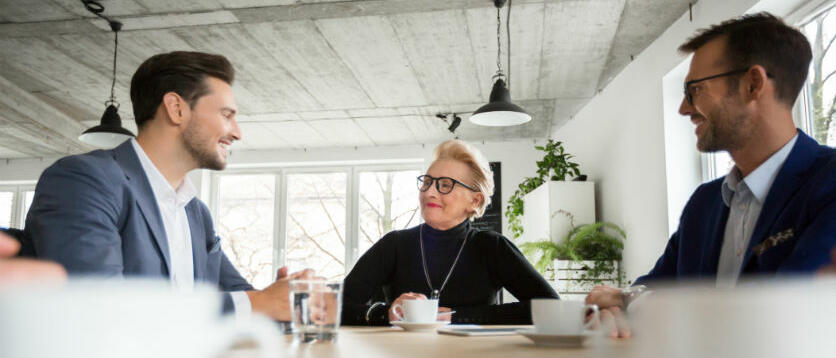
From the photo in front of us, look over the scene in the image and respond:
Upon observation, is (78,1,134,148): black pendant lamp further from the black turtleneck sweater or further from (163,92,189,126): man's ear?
the black turtleneck sweater

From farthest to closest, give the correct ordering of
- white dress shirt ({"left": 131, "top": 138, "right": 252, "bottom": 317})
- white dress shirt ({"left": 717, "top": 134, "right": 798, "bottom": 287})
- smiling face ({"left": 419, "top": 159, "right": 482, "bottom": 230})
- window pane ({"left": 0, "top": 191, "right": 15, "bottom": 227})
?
window pane ({"left": 0, "top": 191, "right": 15, "bottom": 227}), smiling face ({"left": 419, "top": 159, "right": 482, "bottom": 230}), white dress shirt ({"left": 131, "top": 138, "right": 252, "bottom": 317}), white dress shirt ({"left": 717, "top": 134, "right": 798, "bottom": 287})

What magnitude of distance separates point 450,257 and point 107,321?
1.93m

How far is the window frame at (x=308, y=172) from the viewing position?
8992mm

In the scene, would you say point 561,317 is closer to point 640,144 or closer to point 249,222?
point 640,144

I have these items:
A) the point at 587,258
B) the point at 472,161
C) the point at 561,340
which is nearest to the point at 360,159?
the point at 587,258

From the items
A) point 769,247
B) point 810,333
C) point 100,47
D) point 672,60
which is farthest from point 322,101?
point 810,333

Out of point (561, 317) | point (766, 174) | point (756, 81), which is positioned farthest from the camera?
point (756, 81)

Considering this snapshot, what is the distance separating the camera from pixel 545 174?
677 cm

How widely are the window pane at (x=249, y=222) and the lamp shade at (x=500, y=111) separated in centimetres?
567

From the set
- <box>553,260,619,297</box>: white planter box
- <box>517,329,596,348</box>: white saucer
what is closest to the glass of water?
<box>517,329,596,348</box>: white saucer

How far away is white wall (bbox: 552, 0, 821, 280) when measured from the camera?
14.6 feet

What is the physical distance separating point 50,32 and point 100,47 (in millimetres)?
394

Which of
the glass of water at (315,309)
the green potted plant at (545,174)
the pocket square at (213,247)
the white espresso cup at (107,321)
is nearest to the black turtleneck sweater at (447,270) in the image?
the pocket square at (213,247)

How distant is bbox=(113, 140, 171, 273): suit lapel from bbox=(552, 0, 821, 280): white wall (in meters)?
3.29
